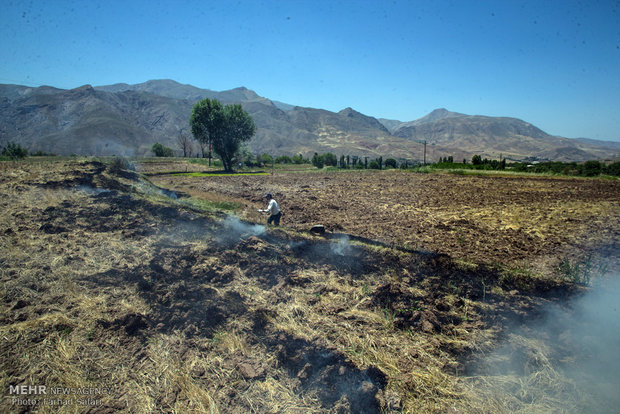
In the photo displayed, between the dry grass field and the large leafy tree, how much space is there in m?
29.5

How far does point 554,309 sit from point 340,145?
17194 cm

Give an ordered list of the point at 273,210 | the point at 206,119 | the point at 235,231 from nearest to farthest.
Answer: the point at 235,231
the point at 273,210
the point at 206,119

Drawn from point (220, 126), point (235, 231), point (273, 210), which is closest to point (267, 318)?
point (235, 231)

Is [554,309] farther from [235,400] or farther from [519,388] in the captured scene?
[235,400]

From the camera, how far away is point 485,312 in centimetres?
477

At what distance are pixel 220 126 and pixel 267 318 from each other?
36.1m

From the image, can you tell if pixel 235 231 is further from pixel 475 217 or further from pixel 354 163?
pixel 354 163

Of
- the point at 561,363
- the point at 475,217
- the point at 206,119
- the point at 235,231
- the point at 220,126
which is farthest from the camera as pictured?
the point at 220,126

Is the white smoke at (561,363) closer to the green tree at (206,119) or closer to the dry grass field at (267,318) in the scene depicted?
the dry grass field at (267,318)

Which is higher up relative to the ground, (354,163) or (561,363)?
(354,163)

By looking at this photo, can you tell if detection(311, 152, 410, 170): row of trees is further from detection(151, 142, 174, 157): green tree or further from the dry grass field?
detection(151, 142, 174, 157): green tree

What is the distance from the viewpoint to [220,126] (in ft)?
121

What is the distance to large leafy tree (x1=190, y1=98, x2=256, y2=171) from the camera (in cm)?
3653

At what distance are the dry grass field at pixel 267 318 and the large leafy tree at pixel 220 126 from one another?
96.6 feet
